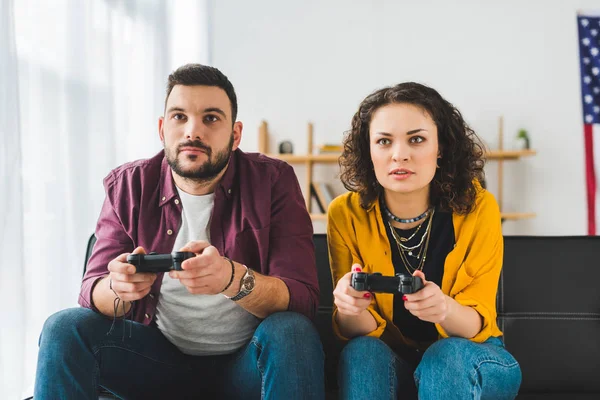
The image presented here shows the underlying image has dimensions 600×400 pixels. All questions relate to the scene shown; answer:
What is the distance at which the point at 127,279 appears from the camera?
1.09 m

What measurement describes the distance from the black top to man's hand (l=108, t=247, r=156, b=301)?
0.56m

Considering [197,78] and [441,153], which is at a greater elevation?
[197,78]

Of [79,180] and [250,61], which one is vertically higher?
[250,61]

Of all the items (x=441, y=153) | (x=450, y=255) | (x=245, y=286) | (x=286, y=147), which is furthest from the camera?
(x=286, y=147)

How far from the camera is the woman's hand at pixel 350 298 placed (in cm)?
110

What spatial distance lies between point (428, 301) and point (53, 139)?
3.78 ft

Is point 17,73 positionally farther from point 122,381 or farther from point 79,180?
point 122,381

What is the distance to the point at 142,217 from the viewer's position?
4.33 ft

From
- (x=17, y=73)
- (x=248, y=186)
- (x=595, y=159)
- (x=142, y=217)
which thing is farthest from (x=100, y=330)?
(x=595, y=159)

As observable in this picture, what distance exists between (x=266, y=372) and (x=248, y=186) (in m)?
0.46

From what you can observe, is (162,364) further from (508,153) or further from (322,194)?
(508,153)

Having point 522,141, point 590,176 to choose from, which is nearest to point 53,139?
point 522,141

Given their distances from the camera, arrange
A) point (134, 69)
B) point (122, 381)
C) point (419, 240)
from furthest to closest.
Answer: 1. point (134, 69)
2. point (419, 240)
3. point (122, 381)

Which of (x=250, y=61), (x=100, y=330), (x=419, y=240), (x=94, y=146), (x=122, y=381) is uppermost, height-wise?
(x=250, y=61)
